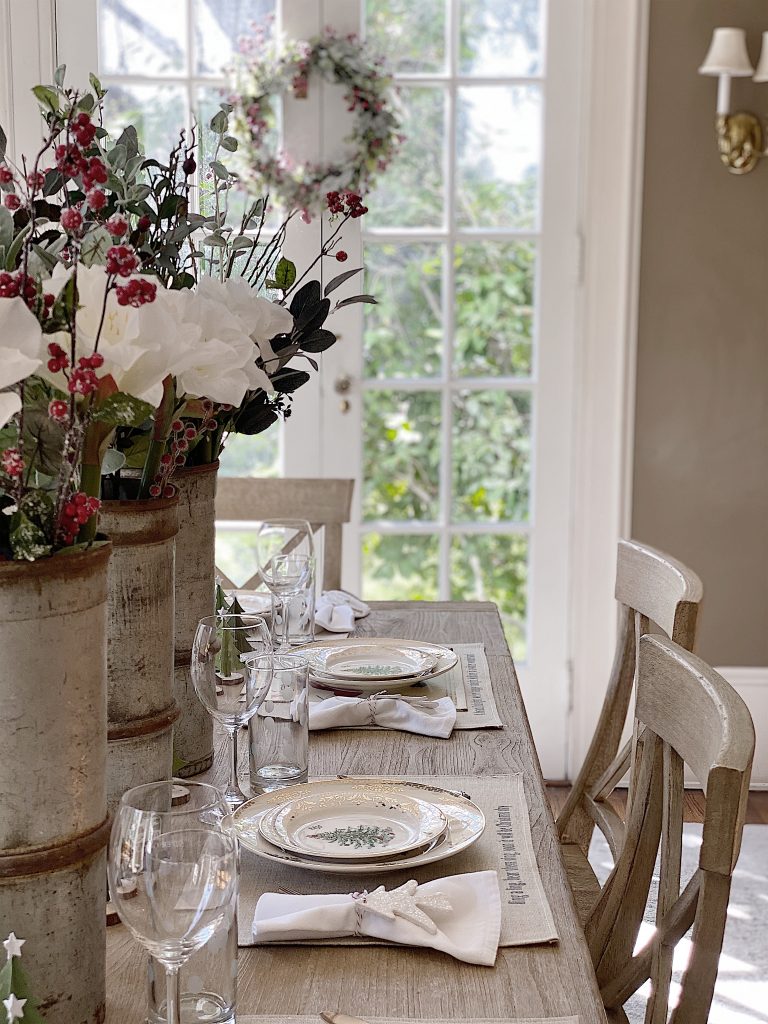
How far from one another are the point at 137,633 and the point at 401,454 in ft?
8.05

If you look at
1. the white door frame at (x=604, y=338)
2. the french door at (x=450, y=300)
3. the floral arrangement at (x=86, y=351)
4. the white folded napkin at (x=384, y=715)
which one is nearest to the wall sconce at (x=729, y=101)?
the white door frame at (x=604, y=338)

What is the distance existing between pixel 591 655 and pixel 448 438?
757mm

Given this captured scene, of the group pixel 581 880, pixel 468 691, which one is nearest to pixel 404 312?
pixel 468 691

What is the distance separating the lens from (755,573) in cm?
340

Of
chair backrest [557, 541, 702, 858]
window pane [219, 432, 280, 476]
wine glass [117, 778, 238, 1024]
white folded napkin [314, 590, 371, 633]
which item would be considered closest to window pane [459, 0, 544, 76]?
window pane [219, 432, 280, 476]

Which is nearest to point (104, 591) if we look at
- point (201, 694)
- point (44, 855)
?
point (44, 855)

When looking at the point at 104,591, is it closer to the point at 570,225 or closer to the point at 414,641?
the point at 414,641

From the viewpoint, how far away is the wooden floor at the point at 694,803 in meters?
3.29

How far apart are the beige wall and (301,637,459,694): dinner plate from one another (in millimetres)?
1689

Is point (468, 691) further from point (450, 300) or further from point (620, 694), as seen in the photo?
point (450, 300)

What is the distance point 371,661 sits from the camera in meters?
1.77

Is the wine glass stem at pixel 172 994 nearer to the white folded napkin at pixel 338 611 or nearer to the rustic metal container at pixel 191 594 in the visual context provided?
the rustic metal container at pixel 191 594

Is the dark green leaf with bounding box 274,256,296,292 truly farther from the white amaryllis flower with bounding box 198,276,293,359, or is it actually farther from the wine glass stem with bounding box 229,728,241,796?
the wine glass stem with bounding box 229,728,241,796

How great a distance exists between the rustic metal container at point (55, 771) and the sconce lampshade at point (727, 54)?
9.20 ft
